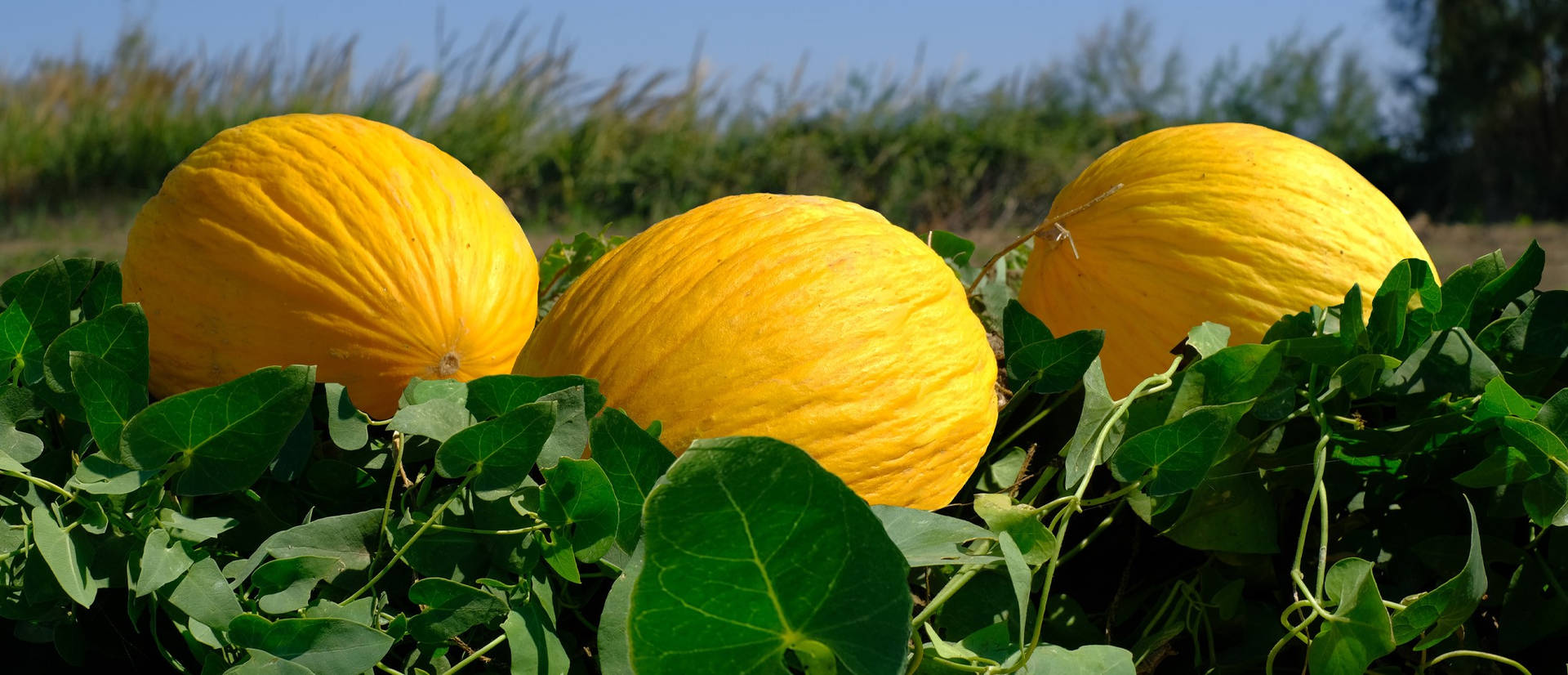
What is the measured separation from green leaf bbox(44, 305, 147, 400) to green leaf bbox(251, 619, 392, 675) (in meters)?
0.26

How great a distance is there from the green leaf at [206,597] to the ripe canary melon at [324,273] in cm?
52

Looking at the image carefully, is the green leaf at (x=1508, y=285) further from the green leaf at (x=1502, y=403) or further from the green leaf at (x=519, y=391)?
the green leaf at (x=519, y=391)

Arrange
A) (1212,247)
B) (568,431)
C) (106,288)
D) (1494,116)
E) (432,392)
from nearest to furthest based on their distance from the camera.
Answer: (568,431) < (432,392) < (106,288) < (1212,247) < (1494,116)

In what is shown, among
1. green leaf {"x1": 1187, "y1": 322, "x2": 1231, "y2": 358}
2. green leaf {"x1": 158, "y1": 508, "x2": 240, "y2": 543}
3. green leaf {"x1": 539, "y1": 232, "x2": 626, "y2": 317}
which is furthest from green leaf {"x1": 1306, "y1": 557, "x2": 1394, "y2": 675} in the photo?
green leaf {"x1": 539, "y1": 232, "x2": 626, "y2": 317}

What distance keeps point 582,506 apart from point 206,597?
25 cm

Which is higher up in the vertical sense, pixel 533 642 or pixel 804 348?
pixel 804 348

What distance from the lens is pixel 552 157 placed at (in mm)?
6629

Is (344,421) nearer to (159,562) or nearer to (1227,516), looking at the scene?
(159,562)

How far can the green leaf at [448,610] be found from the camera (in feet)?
2.33

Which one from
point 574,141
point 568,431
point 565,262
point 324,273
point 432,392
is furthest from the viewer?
point 574,141

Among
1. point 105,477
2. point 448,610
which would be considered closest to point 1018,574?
point 448,610

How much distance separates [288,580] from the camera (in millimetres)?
715

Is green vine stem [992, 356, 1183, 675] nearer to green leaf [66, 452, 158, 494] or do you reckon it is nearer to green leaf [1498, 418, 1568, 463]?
green leaf [1498, 418, 1568, 463]

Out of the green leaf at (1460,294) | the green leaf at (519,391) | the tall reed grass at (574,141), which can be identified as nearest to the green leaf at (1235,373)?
the green leaf at (1460,294)
